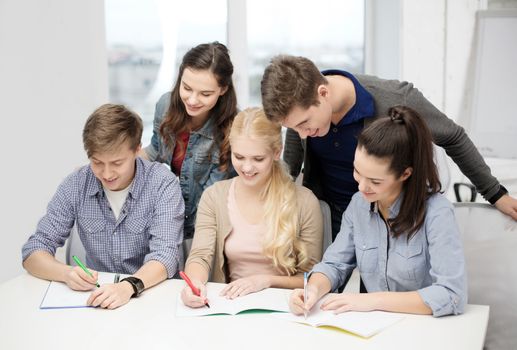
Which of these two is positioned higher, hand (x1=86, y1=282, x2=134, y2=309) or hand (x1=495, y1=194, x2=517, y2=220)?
hand (x1=495, y1=194, x2=517, y2=220)

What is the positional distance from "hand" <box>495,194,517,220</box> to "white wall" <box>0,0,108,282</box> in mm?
1602

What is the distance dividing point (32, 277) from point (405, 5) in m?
3.08

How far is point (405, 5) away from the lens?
420 cm

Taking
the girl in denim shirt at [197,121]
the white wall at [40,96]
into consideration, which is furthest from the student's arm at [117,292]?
the white wall at [40,96]

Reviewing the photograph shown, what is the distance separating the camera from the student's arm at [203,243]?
6.20 feet

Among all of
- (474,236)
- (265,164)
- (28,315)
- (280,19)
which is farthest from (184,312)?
(280,19)

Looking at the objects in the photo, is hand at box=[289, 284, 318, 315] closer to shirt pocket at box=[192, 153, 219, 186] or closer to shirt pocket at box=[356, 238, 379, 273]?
shirt pocket at box=[356, 238, 379, 273]

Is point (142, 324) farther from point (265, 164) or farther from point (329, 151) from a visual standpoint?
point (329, 151)

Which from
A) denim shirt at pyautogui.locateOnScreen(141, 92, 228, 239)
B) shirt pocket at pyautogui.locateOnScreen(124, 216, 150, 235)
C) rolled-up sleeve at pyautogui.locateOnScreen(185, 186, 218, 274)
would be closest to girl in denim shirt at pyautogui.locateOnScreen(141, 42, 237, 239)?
denim shirt at pyautogui.locateOnScreen(141, 92, 228, 239)

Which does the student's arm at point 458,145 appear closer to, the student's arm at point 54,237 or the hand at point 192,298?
the hand at point 192,298

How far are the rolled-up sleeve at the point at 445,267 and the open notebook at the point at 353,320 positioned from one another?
93mm

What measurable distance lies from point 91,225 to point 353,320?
2.93 ft

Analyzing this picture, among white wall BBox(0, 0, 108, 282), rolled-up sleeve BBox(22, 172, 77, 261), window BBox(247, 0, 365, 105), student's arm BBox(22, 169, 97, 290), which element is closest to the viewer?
student's arm BBox(22, 169, 97, 290)

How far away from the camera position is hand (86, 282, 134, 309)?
1677 millimetres
